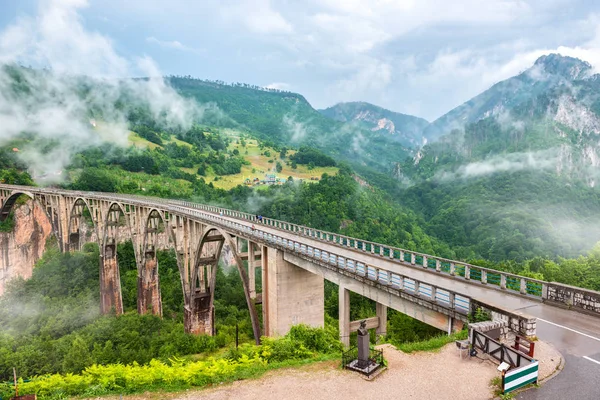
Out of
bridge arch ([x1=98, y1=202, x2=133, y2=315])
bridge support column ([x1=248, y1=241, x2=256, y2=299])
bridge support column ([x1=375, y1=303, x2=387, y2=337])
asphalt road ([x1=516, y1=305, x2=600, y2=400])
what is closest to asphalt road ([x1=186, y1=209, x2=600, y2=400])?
asphalt road ([x1=516, y1=305, x2=600, y2=400])

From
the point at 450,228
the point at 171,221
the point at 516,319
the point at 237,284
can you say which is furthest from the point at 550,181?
the point at 516,319

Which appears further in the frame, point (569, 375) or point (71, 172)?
point (71, 172)

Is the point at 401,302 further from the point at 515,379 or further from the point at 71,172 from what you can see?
the point at 71,172

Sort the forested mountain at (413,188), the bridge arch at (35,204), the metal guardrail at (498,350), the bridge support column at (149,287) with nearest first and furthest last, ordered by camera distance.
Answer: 1. the metal guardrail at (498,350)
2. the bridge support column at (149,287)
3. the bridge arch at (35,204)
4. the forested mountain at (413,188)

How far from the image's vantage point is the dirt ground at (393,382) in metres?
11.6

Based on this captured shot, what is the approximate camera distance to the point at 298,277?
93.2ft

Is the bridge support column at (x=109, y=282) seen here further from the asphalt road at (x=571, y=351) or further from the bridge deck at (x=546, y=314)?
the asphalt road at (x=571, y=351)

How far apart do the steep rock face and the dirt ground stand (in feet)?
252

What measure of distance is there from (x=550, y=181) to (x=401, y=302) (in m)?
171

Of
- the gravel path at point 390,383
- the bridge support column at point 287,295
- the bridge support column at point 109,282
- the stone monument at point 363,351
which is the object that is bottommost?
the bridge support column at point 109,282

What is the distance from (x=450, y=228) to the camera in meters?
129

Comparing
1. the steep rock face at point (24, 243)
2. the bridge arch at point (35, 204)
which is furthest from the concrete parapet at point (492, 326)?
the steep rock face at point (24, 243)

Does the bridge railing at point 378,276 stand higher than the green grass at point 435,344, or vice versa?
the bridge railing at point 378,276

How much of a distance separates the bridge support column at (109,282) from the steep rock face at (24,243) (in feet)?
77.6
